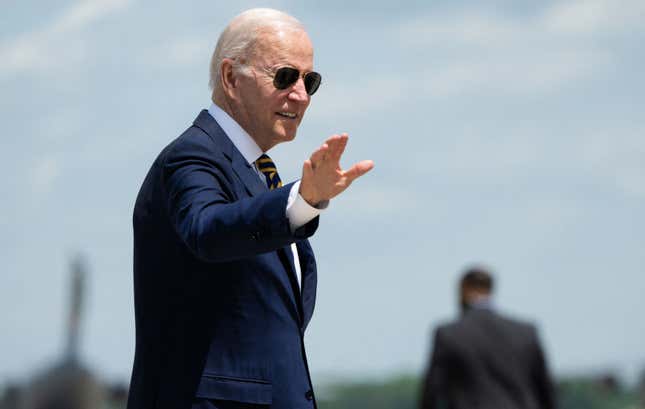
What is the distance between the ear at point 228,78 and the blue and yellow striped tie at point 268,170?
203mm

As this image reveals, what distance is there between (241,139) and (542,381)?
5.05m

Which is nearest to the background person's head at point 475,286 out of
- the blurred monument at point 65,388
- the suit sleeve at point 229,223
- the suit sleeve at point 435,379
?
the suit sleeve at point 435,379

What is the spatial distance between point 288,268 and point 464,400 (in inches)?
193

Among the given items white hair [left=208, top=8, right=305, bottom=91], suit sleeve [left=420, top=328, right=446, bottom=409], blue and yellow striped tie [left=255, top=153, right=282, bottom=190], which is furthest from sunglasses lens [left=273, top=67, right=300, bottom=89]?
suit sleeve [left=420, top=328, right=446, bottom=409]

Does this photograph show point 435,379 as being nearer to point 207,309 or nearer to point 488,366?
point 488,366

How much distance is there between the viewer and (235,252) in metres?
3.24

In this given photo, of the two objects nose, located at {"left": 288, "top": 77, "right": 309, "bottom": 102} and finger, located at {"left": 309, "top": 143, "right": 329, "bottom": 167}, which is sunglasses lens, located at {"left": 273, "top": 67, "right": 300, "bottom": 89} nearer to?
nose, located at {"left": 288, "top": 77, "right": 309, "bottom": 102}

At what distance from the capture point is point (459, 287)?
8.73 m

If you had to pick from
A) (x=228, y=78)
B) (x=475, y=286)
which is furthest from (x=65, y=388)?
(x=228, y=78)

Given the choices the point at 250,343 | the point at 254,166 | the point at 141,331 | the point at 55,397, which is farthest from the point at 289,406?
the point at 55,397

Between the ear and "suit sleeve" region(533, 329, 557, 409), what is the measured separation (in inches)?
197

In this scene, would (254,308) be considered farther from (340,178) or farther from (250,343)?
(340,178)

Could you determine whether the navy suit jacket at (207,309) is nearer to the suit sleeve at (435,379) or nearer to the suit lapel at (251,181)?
the suit lapel at (251,181)

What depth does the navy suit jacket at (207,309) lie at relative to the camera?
3482mm
